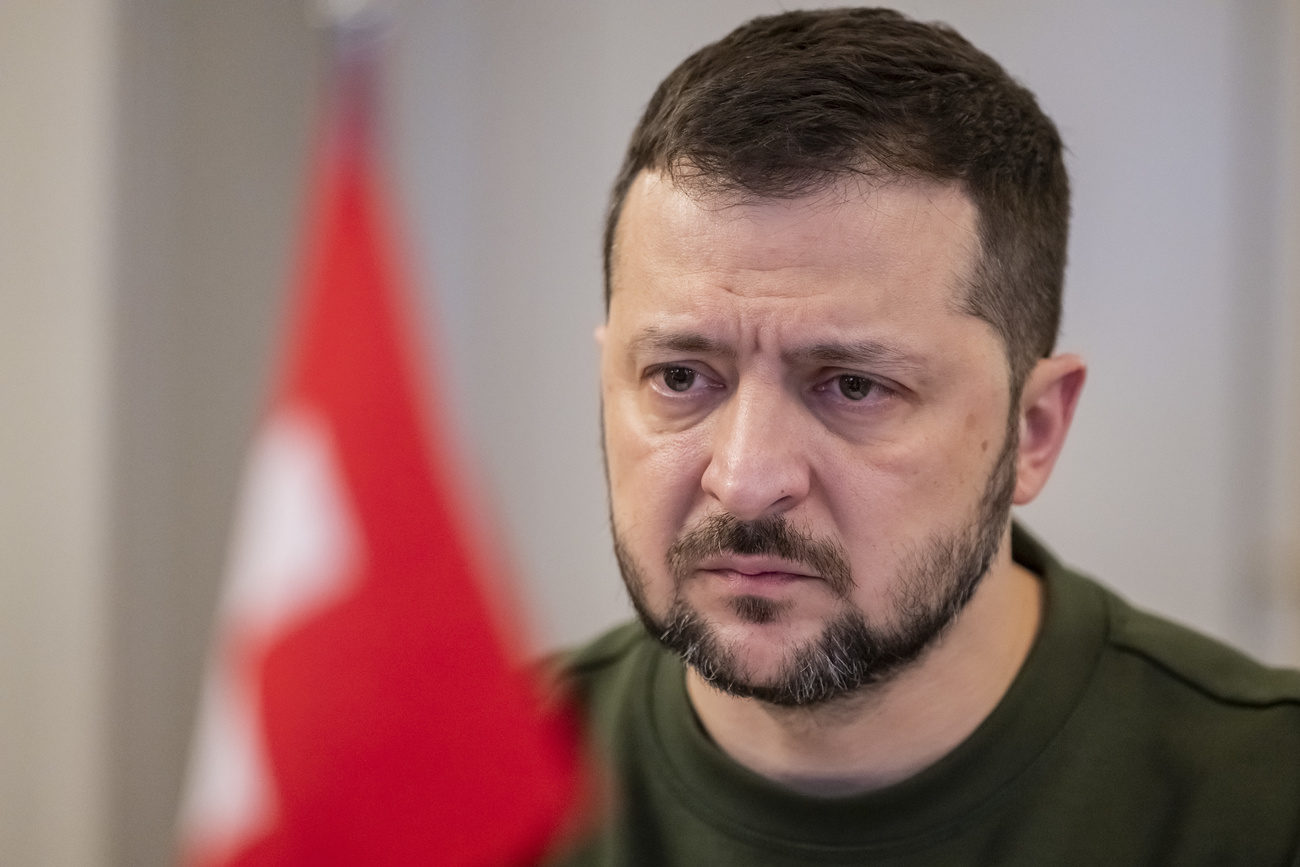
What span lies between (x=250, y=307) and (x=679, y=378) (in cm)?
118

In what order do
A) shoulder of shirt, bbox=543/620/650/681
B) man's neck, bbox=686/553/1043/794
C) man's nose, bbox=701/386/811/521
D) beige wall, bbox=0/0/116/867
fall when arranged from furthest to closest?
beige wall, bbox=0/0/116/867 < shoulder of shirt, bbox=543/620/650/681 < man's neck, bbox=686/553/1043/794 < man's nose, bbox=701/386/811/521

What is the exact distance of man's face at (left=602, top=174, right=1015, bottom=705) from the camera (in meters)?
0.92

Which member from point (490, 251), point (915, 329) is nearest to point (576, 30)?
point (490, 251)

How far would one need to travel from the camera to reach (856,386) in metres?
0.95

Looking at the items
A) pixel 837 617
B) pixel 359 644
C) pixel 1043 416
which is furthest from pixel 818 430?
pixel 359 644

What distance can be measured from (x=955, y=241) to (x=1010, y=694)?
409mm

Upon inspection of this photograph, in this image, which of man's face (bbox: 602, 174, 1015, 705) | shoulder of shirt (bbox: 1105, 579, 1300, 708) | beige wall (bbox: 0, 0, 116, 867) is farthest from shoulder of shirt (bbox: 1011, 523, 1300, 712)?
beige wall (bbox: 0, 0, 116, 867)

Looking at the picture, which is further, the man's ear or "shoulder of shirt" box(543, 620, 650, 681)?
"shoulder of shirt" box(543, 620, 650, 681)

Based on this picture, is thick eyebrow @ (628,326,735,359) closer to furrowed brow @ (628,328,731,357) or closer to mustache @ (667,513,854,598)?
furrowed brow @ (628,328,731,357)

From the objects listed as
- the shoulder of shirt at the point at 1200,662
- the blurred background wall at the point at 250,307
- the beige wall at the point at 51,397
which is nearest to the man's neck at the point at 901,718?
the shoulder of shirt at the point at 1200,662

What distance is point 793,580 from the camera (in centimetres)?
94

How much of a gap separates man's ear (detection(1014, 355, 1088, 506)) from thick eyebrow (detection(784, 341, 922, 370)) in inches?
7.5

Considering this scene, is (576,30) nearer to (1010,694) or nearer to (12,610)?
(12,610)

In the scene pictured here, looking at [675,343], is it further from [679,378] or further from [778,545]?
[778,545]
